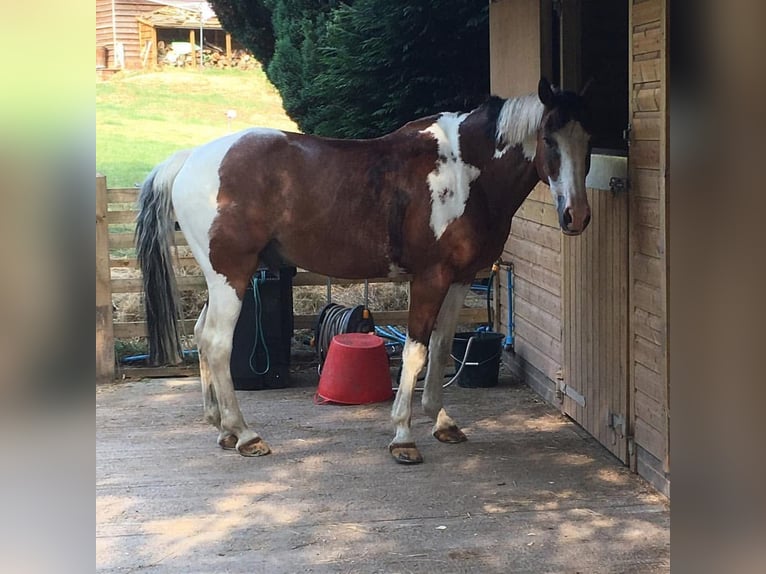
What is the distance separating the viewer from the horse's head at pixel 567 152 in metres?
3.59

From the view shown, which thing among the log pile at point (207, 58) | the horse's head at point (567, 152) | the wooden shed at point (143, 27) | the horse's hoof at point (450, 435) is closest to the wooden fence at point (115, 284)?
the horse's hoof at point (450, 435)

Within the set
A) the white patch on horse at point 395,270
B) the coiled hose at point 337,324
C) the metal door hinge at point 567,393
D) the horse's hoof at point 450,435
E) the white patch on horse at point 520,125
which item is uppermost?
the white patch on horse at point 520,125

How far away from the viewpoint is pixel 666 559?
283 cm

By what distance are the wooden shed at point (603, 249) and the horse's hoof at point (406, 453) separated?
93cm

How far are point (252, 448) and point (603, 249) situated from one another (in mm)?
1962

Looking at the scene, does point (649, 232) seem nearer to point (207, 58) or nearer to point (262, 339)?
point (262, 339)

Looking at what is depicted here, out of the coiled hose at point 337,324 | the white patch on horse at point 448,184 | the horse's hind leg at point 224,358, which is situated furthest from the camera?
the coiled hose at point 337,324

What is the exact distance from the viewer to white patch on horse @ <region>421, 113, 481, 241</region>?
12.9ft

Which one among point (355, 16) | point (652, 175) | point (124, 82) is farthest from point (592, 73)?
point (124, 82)

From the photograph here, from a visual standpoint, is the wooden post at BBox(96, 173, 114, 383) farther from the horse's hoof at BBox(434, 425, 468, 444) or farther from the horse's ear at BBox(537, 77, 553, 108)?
the horse's ear at BBox(537, 77, 553, 108)

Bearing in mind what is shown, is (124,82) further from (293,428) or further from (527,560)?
(527,560)

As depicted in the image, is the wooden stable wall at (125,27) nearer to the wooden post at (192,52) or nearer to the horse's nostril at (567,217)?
the wooden post at (192,52)

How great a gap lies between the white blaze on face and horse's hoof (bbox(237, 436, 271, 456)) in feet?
6.09
